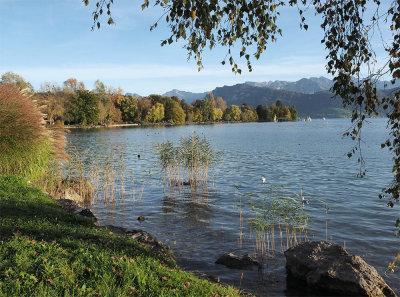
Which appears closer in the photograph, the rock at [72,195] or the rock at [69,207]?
the rock at [69,207]

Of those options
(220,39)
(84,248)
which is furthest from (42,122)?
(220,39)

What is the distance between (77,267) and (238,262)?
5.59 m

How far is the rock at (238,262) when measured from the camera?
32.8ft

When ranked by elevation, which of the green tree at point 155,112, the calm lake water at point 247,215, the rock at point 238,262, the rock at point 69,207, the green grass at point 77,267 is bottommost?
the calm lake water at point 247,215

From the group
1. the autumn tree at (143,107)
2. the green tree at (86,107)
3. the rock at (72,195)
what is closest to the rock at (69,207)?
the rock at (72,195)

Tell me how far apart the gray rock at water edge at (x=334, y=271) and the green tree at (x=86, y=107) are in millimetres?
108840

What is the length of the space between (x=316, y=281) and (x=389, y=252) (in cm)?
457

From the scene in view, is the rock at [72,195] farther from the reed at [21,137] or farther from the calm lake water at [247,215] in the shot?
the reed at [21,137]

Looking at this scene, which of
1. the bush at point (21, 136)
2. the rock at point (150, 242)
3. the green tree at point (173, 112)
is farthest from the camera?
the green tree at point (173, 112)

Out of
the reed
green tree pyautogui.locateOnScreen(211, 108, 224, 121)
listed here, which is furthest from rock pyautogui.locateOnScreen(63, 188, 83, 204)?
green tree pyautogui.locateOnScreen(211, 108, 224, 121)

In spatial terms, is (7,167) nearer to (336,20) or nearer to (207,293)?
(207,293)

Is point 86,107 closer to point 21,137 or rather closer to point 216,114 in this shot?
point 216,114

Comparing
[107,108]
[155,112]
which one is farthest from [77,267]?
[155,112]

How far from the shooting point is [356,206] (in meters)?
17.6
